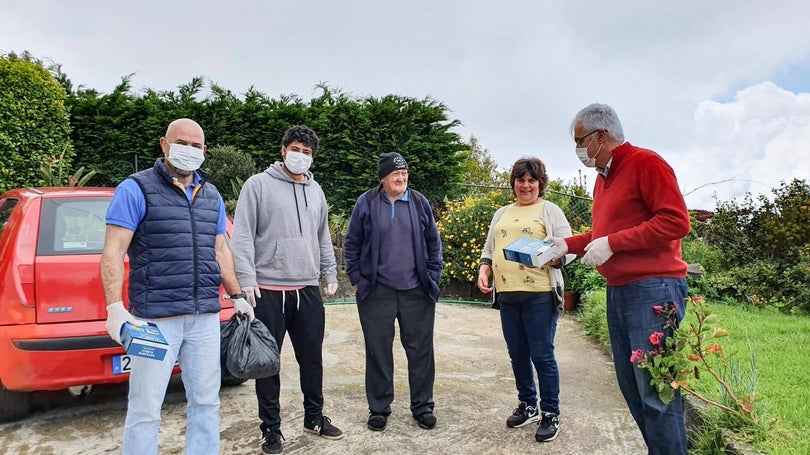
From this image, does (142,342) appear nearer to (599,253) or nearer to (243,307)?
(243,307)

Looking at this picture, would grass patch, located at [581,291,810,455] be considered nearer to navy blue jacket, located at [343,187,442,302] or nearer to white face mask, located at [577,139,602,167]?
→ white face mask, located at [577,139,602,167]

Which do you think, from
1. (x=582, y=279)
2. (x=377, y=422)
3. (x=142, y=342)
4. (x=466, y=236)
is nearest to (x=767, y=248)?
(x=582, y=279)

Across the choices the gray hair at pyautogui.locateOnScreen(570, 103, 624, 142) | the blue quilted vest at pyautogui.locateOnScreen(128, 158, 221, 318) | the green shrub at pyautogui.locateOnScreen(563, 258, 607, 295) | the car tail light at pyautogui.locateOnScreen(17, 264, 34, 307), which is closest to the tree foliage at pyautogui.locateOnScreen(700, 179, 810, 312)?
the green shrub at pyautogui.locateOnScreen(563, 258, 607, 295)

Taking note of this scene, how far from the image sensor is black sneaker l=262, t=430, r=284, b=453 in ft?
10.2

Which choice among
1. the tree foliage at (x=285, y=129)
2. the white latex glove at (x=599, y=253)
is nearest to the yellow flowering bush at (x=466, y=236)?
the tree foliage at (x=285, y=129)

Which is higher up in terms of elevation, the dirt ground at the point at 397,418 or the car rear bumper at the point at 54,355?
the car rear bumper at the point at 54,355

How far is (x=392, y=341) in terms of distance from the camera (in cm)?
362

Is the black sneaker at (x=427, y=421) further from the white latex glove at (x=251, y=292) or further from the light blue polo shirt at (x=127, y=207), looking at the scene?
the light blue polo shirt at (x=127, y=207)

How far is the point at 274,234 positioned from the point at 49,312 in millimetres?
1387

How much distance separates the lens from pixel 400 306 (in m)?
3.63

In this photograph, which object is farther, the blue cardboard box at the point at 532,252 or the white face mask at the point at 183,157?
the blue cardboard box at the point at 532,252

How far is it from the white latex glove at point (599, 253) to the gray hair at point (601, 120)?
0.52 meters

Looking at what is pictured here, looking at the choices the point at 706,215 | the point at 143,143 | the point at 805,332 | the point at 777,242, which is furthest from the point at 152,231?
the point at 706,215

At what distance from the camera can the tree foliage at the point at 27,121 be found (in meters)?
8.41
